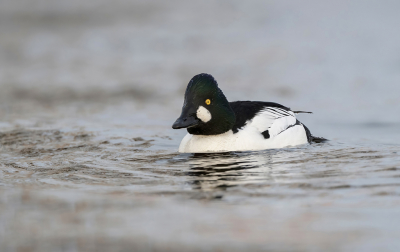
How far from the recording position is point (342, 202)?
4.46 meters

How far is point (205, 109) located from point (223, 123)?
33 centimetres

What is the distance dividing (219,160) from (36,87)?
856 cm

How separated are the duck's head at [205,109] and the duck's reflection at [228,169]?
1.19ft

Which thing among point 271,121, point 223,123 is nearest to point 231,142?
point 223,123

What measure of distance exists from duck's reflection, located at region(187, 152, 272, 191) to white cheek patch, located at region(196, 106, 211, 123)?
0.45 meters

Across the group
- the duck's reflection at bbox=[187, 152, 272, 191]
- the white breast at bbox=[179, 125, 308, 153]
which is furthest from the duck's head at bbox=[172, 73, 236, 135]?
the duck's reflection at bbox=[187, 152, 272, 191]

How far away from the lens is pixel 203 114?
281 inches

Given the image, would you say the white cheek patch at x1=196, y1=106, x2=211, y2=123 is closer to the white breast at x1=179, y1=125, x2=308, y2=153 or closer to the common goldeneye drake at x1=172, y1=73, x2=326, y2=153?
the common goldeneye drake at x1=172, y1=73, x2=326, y2=153

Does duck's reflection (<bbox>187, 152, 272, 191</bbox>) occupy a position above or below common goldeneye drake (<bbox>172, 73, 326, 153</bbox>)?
below

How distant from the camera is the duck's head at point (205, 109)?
7.02m

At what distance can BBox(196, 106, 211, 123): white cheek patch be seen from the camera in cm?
709

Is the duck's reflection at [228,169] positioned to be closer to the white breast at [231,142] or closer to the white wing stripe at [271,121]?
the white breast at [231,142]

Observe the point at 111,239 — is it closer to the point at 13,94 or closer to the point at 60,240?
the point at 60,240

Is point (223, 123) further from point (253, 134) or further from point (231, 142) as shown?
point (253, 134)
